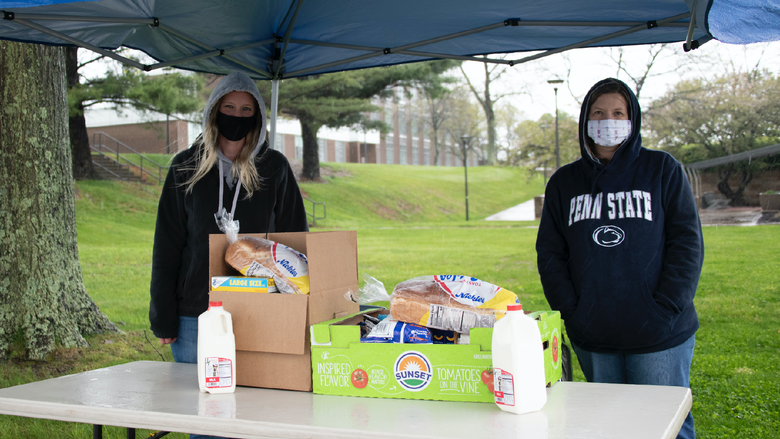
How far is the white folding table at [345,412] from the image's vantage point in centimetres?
151

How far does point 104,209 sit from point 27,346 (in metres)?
14.9

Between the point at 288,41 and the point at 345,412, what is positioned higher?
the point at 288,41

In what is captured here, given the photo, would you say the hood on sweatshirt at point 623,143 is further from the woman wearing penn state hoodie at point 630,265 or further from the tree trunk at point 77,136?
the tree trunk at point 77,136

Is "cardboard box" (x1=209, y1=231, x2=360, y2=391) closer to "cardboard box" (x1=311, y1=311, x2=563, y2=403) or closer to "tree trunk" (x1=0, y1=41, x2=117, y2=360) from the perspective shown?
"cardboard box" (x1=311, y1=311, x2=563, y2=403)

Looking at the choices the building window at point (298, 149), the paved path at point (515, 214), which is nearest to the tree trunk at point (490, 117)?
the paved path at point (515, 214)

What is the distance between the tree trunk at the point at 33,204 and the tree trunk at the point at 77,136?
44.6 feet

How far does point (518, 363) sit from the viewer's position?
1.53 metres

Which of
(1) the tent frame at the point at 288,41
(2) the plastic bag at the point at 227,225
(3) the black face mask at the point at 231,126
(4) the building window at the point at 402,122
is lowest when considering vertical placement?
(2) the plastic bag at the point at 227,225

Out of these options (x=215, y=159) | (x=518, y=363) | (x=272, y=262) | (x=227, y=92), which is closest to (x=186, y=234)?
(x=215, y=159)

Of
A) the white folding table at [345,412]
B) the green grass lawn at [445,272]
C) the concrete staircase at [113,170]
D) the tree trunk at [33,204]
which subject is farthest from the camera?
the concrete staircase at [113,170]

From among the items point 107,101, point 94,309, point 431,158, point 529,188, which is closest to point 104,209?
point 107,101

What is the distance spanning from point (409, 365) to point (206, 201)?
1289 millimetres

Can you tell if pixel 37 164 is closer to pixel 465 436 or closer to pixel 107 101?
pixel 465 436

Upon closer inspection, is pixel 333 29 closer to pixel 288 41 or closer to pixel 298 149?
pixel 288 41
